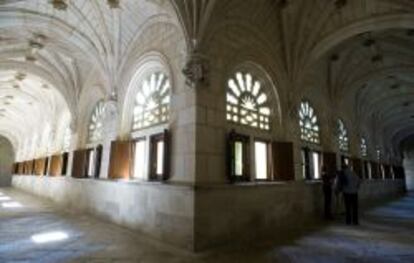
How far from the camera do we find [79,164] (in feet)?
29.5

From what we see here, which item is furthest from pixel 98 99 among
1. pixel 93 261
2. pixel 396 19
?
pixel 396 19

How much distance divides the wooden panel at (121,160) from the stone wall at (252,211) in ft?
9.21

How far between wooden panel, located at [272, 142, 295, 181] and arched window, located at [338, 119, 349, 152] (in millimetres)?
4511

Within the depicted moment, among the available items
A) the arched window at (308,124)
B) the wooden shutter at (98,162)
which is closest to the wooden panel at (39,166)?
the wooden shutter at (98,162)

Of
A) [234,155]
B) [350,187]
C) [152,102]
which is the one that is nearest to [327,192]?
[350,187]

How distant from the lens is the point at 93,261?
12.0 ft

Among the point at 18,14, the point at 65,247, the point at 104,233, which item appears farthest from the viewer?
the point at 18,14

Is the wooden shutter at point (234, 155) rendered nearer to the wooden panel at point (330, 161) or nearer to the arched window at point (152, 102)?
the arched window at point (152, 102)

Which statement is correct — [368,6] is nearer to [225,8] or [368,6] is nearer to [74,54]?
[225,8]

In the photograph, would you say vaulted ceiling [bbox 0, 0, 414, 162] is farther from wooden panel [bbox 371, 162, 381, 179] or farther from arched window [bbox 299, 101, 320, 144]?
wooden panel [bbox 371, 162, 381, 179]

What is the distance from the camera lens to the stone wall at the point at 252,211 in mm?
4434

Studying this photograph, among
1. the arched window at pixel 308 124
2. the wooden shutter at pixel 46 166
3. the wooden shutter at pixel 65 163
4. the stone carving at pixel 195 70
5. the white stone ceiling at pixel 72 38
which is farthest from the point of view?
the wooden shutter at pixel 46 166

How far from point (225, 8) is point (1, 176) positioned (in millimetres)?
26970

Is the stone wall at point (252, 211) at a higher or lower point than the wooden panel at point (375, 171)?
lower
